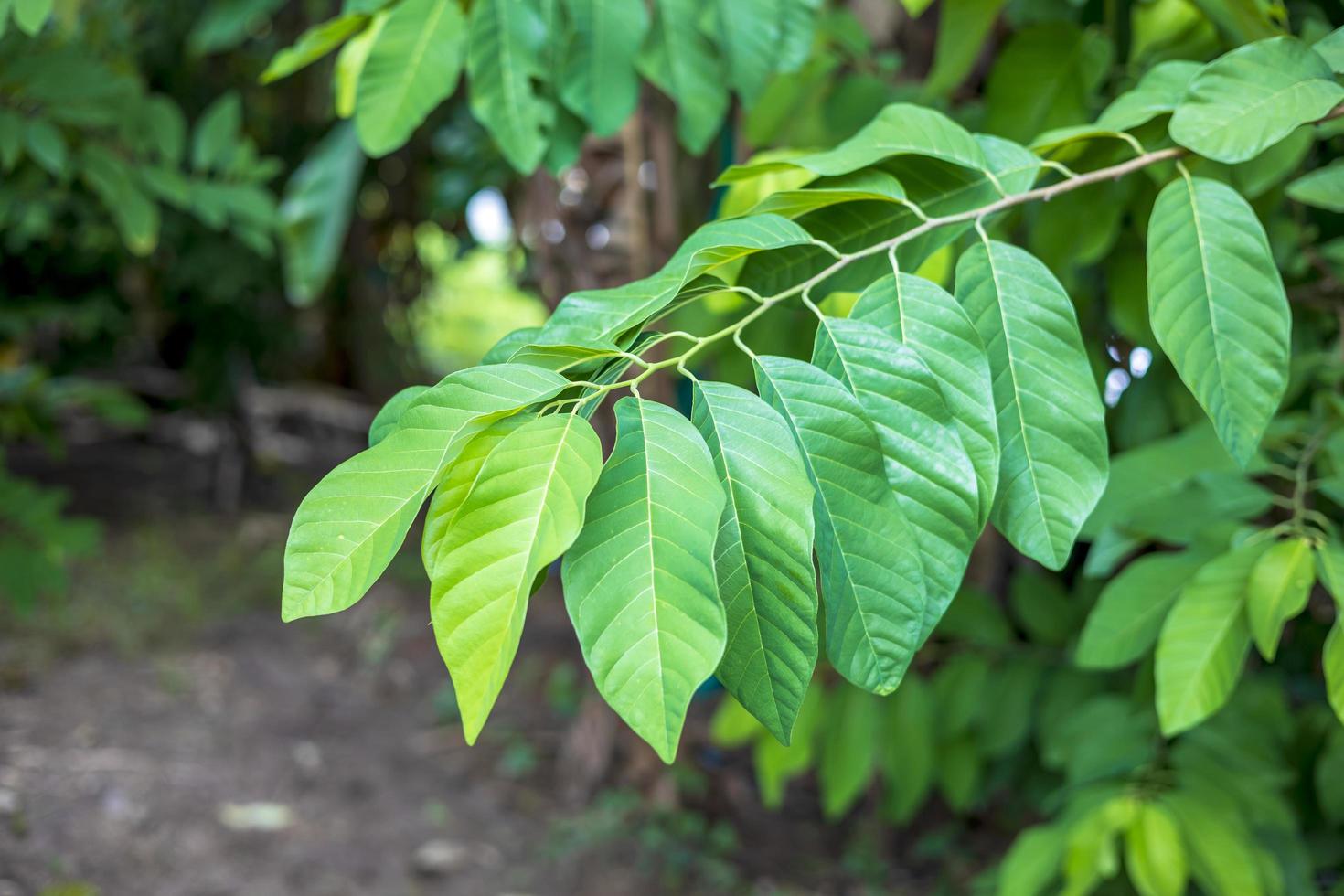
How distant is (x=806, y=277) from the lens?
0.67m

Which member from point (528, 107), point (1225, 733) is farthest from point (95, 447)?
point (1225, 733)

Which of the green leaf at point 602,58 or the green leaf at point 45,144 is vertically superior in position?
the green leaf at point 602,58

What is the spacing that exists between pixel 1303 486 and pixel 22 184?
1.50 metres

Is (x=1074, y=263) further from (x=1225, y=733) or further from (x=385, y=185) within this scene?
(x=385, y=185)

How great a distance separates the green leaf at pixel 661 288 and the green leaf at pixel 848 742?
102 cm

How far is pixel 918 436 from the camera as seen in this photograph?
51cm

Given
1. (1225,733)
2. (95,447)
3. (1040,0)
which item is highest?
(1040,0)

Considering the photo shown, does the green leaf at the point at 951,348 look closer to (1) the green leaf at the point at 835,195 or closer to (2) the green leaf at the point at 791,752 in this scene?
(1) the green leaf at the point at 835,195

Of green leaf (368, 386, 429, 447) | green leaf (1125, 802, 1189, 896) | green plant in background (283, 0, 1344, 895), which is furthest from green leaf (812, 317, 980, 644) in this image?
green leaf (1125, 802, 1189, 896)

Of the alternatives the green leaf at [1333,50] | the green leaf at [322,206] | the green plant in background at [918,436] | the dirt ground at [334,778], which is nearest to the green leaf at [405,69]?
the green plant in background at [918,436]

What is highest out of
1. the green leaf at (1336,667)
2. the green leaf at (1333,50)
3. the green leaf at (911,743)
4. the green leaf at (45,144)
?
the green leaf at (1333,50)

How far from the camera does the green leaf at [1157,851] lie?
96 cm

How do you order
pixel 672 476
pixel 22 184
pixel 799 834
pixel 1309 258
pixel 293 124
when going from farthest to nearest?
1. pixel 293 124
2. pixel 799 834
3. pixel 22 184
4. pixel 1309 258
5. pixel 672 476

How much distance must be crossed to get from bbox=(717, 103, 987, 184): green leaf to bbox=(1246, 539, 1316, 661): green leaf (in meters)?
0.36
